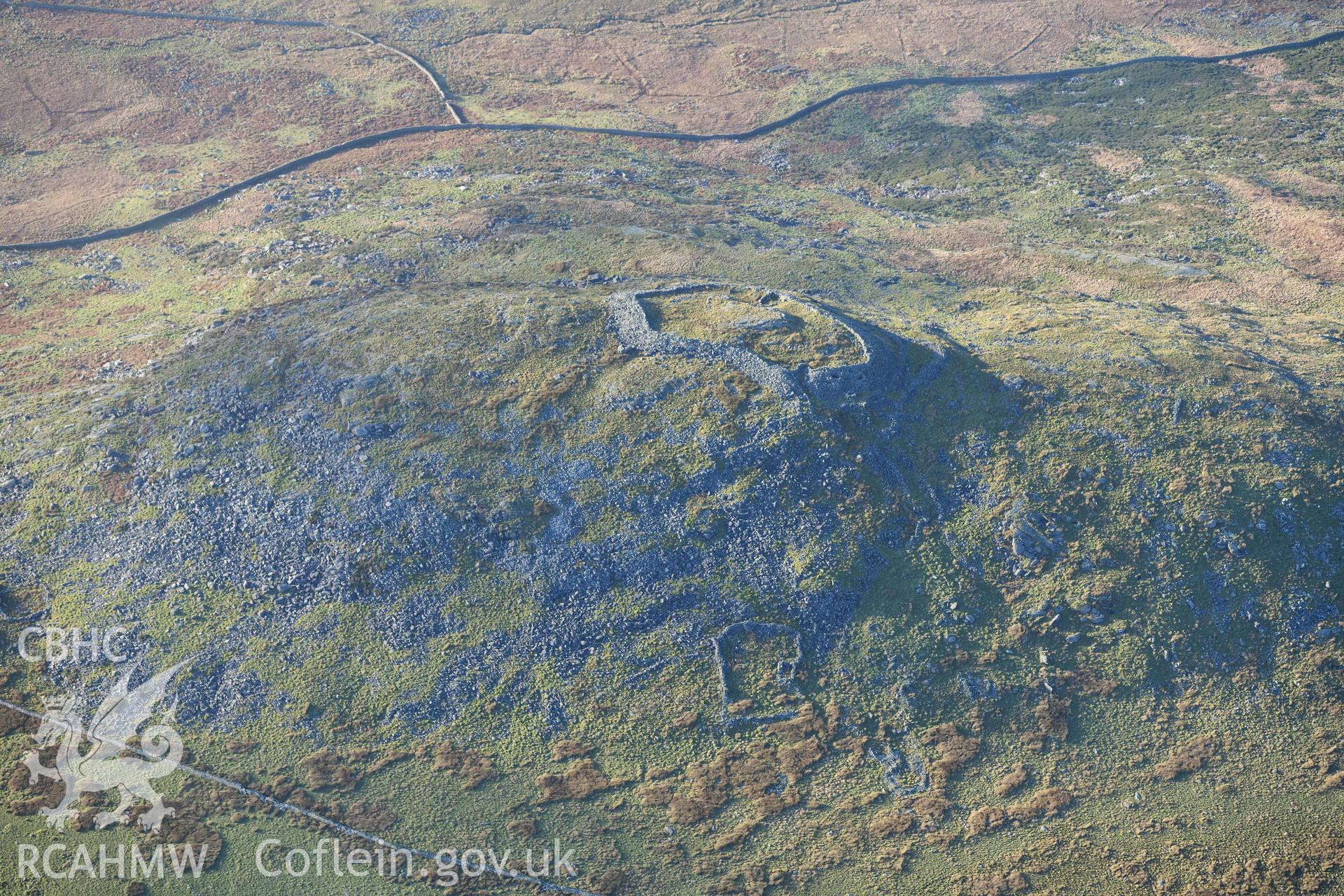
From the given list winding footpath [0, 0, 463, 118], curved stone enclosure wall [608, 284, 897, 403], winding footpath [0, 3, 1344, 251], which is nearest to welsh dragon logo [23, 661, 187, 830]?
curved stone enclosure wall [608, 284, 897, 403]

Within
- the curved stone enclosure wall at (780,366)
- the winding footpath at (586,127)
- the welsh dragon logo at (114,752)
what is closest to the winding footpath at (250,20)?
the winding footpath at (586,127)

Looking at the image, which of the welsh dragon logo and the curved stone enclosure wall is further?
the curved stone enclosure wall

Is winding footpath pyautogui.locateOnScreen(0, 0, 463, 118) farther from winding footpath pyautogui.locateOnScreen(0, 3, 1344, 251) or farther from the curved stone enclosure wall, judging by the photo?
the curved stone enclosure wall

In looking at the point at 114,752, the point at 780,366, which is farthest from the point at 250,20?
the point at 114,752

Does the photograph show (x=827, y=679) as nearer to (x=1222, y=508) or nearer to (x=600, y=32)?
(x=1222, y=508)

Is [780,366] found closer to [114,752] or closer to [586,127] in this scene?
[114,752]

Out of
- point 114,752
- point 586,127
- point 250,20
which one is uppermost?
point 250,20
